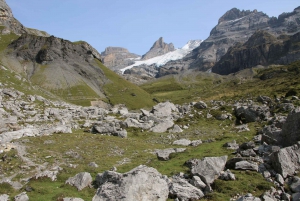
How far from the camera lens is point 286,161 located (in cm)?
1906

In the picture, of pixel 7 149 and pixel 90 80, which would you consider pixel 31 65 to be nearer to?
pixel 90 80

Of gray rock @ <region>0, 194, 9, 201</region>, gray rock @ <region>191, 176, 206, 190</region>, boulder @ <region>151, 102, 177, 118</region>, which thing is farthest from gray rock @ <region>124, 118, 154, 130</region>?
gray rock @ <region>0, 194, 9, 201</region>

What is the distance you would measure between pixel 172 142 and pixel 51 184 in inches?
953

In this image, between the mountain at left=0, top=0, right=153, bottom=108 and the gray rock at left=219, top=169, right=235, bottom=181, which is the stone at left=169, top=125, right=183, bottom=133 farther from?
the mountain at left=0, top=0, right=153, bottom=108

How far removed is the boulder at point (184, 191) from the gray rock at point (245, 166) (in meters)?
5.42

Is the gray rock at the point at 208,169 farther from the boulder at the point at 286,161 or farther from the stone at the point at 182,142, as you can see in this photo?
the stone at the point at 182,142

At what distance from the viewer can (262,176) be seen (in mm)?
19078

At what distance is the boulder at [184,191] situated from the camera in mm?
16797

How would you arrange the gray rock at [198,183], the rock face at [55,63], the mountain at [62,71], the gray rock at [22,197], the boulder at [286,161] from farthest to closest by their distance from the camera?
the rock face at [55,63]
the mountain at [62,71]
the boulder at [286,161]
the gray rock at [198,183]
the gray rock at [22,197]

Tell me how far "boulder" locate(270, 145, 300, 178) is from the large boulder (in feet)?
30.1

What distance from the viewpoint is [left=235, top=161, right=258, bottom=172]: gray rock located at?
→ 2026 centimetres

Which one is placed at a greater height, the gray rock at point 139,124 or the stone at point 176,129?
the gray rock at point 139,124

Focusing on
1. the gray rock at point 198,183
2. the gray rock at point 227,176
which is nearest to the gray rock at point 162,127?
the gray rock at point 227,176

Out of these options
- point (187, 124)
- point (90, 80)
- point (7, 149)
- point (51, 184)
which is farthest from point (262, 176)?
point (90, 80)
